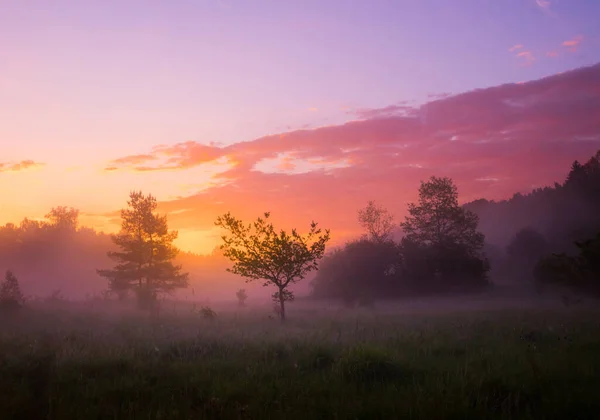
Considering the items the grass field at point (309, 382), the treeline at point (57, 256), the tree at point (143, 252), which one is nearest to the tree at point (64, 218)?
the treeline at point (57, 256)

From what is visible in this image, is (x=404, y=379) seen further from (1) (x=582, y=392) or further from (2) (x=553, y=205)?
(2) (x=553, y=205)

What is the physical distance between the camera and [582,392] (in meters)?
7.57

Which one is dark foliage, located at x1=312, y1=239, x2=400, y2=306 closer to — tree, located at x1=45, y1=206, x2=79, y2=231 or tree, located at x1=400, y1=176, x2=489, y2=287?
tree, located at x1=400, y1=176, x2=489, y2=287

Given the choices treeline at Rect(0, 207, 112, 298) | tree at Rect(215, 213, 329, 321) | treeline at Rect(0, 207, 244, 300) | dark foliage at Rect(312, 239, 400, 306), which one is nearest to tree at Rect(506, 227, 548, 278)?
dark foliage at Rect(312, 239, 400, 306)

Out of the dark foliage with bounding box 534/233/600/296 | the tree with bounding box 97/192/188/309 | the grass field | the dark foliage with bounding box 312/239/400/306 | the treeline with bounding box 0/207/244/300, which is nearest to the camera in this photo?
the grass field

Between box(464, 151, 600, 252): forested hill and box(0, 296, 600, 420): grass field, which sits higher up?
box(464, 151, 600, 252): forested hill

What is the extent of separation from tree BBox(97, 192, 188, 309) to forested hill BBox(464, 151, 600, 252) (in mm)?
50294

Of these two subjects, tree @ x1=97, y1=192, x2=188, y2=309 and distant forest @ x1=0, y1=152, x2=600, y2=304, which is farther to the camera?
distant forest @ x1=0, y1=152, x2=600, y2=304

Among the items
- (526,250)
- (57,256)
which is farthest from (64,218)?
(526,250)

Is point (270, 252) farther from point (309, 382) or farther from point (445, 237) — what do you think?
point (445, 237)

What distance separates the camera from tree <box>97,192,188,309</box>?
144ft

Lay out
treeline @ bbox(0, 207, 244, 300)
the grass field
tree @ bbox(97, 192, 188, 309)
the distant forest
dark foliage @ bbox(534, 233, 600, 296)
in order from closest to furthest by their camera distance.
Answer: the grass field
dark foliage @ bbox(534, 233, 600, 296)
tree @ bbox(97, 192, 188, 309)
the distant forest
treeline @ bbox(0, 207, 244, 300)

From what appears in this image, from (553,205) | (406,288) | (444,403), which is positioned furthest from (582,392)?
(553,205)

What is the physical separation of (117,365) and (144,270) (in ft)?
121
